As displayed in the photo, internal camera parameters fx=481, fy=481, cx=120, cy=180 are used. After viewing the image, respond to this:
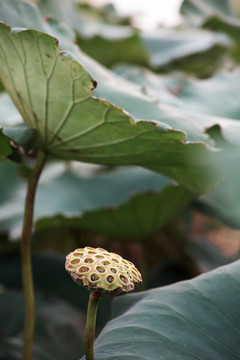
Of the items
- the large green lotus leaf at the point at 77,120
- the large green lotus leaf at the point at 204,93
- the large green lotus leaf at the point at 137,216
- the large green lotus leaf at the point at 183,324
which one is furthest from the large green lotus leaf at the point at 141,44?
the large green lotus leaf at the point at 183,324

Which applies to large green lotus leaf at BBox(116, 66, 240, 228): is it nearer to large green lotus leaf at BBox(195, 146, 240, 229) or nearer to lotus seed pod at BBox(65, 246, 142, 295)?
large green lotus leaf at BBox(195, 146, 240, 229)

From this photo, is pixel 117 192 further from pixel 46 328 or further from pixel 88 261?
pixel 88 261

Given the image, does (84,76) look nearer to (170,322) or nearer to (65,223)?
(170,322)

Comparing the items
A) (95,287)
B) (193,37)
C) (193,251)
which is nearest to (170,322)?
(95,287)

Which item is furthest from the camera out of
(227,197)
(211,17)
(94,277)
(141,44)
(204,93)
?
(141,44)

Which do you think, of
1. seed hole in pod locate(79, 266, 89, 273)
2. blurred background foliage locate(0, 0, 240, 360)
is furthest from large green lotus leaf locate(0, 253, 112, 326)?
seed hole in pod locate(79, 266, 89, 273)

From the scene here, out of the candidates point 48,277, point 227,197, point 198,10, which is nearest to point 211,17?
point 198,10

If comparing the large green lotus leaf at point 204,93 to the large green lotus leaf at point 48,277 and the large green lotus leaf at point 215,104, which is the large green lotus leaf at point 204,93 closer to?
the large green lotus leaf at point 215,104
